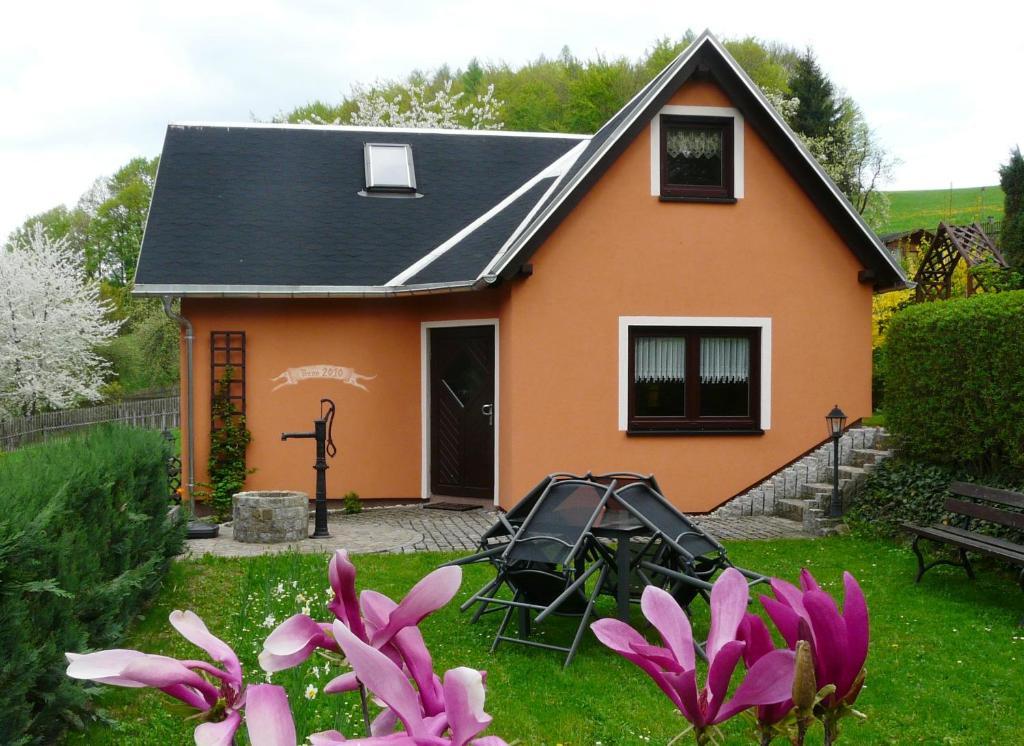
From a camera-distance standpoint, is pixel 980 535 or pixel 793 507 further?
pixel 793 507

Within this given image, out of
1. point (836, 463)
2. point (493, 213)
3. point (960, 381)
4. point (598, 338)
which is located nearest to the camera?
point (960, 381)

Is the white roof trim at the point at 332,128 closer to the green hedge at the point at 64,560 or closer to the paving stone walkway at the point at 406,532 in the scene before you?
the paving stone walkway at the point at 406,532

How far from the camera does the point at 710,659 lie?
937 millimetres

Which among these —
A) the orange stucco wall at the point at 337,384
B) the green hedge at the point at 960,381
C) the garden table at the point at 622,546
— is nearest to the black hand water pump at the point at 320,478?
the orange stucco wall at the point at 337,384

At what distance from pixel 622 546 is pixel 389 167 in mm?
10287

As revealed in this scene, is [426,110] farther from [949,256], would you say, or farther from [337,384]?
[337,384]

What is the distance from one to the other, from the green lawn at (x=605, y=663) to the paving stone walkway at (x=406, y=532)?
735 millimetres

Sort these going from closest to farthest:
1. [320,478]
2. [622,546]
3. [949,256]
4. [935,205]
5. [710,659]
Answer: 1. [710,659]
2. [622,546]
3. [320,478]
4. [949,256]
5. [935,205]

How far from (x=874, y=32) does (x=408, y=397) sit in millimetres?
10979

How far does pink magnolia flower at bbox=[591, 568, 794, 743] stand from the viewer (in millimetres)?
895

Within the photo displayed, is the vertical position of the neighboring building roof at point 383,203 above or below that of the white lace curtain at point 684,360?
above

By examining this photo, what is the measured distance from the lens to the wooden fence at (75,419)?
24266 mm

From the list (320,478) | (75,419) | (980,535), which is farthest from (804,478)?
(75,419)

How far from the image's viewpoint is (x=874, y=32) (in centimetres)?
1802
